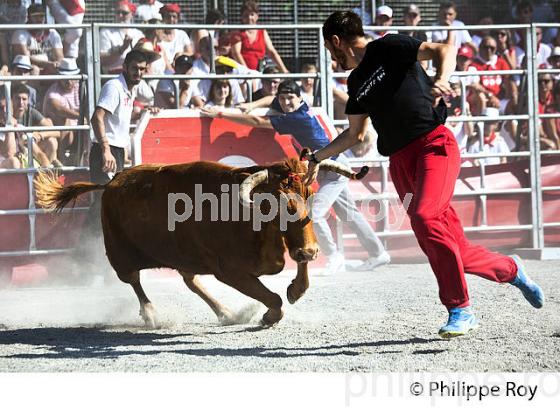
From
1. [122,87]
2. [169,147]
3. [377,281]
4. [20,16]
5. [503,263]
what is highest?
[20,16]

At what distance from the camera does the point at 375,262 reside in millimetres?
9242

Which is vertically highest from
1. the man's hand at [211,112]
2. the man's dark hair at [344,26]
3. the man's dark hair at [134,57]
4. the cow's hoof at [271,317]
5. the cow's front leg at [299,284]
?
the man's dark hair at [134,57]

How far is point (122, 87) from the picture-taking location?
28.3 ft

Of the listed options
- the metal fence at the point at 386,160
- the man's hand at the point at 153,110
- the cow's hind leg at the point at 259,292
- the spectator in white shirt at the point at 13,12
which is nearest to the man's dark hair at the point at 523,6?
the metal fence at the point at 386,160

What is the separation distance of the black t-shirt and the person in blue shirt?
372 centimetres

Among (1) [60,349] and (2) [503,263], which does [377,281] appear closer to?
(2) [503,263]

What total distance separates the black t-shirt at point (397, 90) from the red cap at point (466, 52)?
536 centimetres

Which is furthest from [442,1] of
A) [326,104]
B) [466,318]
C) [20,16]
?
[466,318]

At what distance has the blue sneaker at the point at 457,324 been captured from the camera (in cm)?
500

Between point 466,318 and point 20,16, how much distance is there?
6.11 metres

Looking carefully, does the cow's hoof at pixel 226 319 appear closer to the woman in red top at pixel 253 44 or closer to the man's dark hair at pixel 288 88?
the man's dark hair at pixel 288 88

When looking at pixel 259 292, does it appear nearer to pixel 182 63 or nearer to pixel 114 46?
pixel 182 63

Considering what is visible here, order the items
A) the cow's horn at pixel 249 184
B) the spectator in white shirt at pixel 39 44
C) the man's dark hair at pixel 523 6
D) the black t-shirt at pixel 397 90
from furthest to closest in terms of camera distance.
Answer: the man's dark hair at pixel 523 6 < the spectator in white shirt at pixel 39 44 < the cow's horn at pixel 249 184 < the black t-shirt at pixel 397 90

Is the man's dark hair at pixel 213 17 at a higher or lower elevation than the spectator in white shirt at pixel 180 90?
higher
